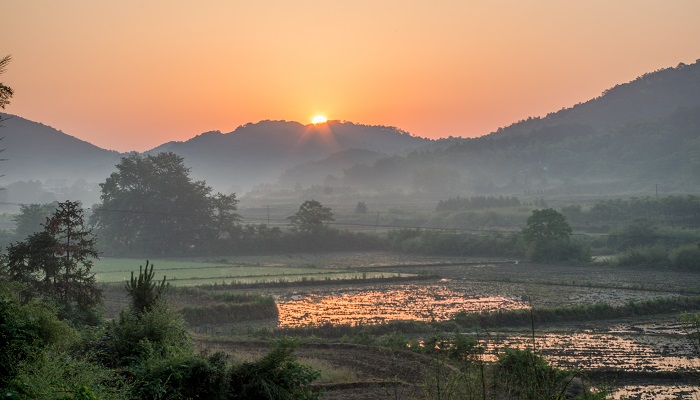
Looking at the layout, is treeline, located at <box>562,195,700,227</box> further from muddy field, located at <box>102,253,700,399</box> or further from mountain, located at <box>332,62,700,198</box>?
mountain, located at <box>332,62,700,198</box>

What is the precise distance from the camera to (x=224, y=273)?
4247 cm

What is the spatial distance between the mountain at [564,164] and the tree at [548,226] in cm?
7123

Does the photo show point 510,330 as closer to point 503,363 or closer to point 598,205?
point 503,363

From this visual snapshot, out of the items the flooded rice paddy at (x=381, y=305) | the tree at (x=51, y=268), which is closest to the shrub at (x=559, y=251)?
the flooded rice paddy at (x=381, y=305)

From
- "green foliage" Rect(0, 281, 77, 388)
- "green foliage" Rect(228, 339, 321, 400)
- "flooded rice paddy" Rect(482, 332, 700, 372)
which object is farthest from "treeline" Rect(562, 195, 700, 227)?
"green foliage" Rect(0, 281, 77, 388)

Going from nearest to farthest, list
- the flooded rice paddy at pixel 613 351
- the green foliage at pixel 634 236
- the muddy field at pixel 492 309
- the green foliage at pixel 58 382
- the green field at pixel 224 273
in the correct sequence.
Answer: the green foliage at pixel 58 382, the muddy field at pixel 492 309, the flooded rice paddy at pixel 613 351, the green field at pixel 224 273, the green foliage at pixel 634 236

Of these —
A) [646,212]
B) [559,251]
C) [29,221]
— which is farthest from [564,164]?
[29,221]

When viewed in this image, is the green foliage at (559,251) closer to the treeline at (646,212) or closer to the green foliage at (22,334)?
the treeline at (646,212)

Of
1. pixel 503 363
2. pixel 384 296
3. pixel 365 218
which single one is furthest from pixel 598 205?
pixel 503 363

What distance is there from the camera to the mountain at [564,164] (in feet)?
415

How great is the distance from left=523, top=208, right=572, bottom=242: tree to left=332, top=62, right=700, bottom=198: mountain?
234 ft

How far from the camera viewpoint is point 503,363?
15273mm

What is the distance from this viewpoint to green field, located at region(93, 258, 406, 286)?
3888cm

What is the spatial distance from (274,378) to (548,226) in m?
39.6
